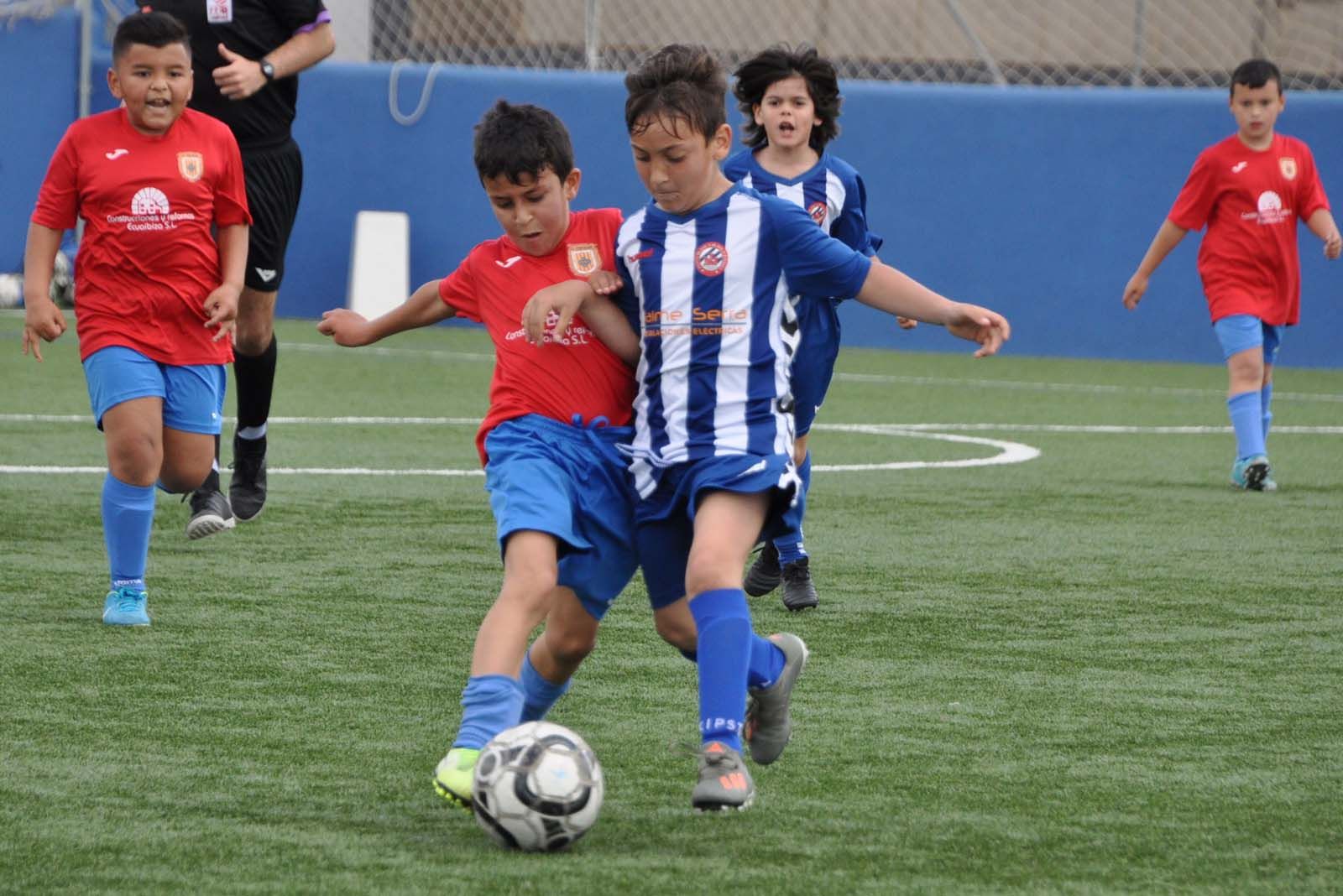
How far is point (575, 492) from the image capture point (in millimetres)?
3766

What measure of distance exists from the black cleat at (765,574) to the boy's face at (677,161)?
1.96 metres

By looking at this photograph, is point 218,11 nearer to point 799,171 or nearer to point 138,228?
point 138,228

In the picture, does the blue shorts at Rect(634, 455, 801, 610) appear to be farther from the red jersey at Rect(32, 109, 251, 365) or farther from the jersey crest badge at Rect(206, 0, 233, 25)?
the jersey crest badge at Rect(206, 0, 233, 25)

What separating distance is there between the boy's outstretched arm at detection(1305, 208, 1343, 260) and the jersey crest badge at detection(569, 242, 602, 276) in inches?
216

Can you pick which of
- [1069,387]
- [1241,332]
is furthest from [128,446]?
[1069,387]

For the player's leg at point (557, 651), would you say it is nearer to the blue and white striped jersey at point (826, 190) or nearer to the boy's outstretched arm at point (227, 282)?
the boy's outstretched arm at point (227, 282)

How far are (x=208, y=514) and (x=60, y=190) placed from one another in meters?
1.31

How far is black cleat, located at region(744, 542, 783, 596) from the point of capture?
579 centimetres

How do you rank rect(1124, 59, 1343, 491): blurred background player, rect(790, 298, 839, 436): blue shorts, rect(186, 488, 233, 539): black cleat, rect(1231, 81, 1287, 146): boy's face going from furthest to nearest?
1. rect(1124, 59, 1343, 491): blurred background player
2. rect(1231, 81, 1287, 146): boy's face
3. rect(186, 488, 233, 539): black cleat
4. rect(790, 298, 839, 436): blue shorts

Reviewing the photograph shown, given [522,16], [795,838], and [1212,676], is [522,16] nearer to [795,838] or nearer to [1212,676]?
[1212,676]

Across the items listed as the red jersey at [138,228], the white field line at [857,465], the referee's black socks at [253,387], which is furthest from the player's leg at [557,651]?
the white field line at [857,465]

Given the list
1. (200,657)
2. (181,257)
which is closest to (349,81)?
(181,257)

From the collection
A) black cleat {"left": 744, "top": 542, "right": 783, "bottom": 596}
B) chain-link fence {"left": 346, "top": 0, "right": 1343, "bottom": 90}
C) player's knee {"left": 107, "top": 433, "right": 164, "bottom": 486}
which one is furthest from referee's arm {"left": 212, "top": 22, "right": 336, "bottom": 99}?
chain-link fence {"left": 346, "top": 0, "right": 1343, "bottom": 90}

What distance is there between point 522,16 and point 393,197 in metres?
1.82
